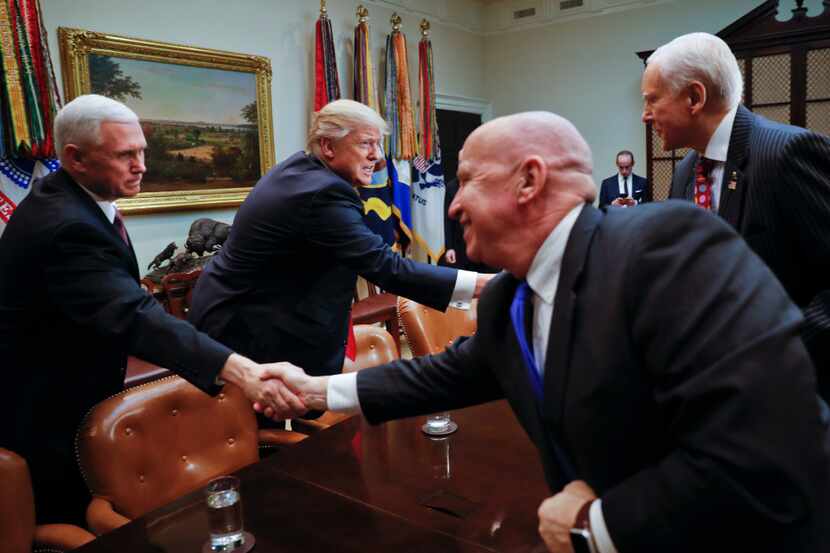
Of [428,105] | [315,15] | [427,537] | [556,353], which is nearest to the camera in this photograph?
[556,353]

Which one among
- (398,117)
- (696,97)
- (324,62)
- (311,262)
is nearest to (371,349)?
(311,262)

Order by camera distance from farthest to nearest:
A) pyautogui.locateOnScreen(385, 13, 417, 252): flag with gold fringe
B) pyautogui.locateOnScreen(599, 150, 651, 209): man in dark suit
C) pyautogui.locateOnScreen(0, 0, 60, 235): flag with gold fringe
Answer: pyautogui.locateOnScreen(599, 150, 651, 209): man in dark suit → pyautogui.locateOnScreen(385, 13, 417, 252): flag with gold fringe → pyautogui.locateOnScreen(0, 0, 60, 235): flag with gold fringe

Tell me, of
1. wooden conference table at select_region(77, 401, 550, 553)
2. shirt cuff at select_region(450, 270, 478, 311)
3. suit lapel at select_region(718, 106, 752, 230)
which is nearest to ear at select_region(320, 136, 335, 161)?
shirt cuff at select_region(450, 270, 478, 311)

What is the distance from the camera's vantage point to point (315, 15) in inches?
231

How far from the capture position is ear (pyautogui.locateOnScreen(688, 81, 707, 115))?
179 centimetres

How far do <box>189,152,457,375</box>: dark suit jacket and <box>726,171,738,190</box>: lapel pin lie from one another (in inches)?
36.4

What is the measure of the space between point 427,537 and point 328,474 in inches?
15.4

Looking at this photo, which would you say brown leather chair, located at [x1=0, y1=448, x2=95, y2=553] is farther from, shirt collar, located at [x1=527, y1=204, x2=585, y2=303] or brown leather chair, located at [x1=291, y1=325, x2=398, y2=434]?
shirt collar, located at [x1=527, y1=204, x2=585, y2=303]

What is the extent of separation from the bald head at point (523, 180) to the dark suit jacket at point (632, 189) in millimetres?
6132

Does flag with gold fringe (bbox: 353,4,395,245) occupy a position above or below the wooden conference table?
above

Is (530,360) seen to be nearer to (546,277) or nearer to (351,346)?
(546,277)

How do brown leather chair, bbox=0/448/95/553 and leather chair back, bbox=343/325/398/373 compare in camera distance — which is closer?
brown leather chair, bbox=0/448/95/553

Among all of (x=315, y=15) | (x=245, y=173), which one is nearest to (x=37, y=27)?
(x=245, y=173)

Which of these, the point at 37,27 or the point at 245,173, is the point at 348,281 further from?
the point at 245,173
